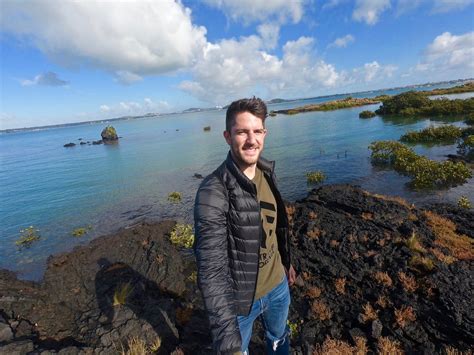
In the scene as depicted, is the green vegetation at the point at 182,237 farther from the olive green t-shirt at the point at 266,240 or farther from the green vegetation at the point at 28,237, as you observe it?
the green vegetation at the point at 28,237

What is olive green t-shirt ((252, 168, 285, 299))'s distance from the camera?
3604 mm

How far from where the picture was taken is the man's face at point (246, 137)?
3.00 metres

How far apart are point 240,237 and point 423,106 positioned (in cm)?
7076

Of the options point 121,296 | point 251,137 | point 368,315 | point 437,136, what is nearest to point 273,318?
point 251,137

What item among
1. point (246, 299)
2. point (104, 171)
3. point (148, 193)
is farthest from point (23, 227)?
point (246, 299)

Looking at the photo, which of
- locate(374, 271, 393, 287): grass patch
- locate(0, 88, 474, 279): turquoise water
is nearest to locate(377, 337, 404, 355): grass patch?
locate(374, 271, 393, 287): grass patch

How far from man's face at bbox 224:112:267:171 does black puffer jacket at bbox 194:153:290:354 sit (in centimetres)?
16

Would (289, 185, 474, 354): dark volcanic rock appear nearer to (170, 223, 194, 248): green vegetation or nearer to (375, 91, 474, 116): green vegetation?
(170, 223, 194, 248): green vegetation

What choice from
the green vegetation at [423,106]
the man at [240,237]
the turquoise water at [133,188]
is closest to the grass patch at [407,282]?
the man at [240,237]

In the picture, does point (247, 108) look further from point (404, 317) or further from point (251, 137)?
point (404, 317)

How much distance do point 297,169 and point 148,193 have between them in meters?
15.5

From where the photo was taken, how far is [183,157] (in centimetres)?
4191

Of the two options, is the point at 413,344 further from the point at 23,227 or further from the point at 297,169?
the point at 23,227

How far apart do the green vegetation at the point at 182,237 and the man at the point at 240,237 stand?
33.1 ft
